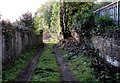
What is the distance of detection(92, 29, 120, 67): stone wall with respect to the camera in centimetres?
796

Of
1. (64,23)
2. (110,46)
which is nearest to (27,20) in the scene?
(64,23)

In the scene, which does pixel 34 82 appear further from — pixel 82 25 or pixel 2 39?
pixel 82 25

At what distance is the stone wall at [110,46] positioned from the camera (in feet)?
26.1

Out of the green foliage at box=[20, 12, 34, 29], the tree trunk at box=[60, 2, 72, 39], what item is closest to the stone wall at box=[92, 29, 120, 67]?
the green foliage at box=[20, 12, 34, 29]

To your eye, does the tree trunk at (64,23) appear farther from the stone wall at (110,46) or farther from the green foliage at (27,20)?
the stone wall at (110,46)

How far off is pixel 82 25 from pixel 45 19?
30.2 metres

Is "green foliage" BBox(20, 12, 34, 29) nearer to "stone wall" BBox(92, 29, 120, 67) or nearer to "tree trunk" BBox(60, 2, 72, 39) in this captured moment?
"tree trunk" BBox(60, 2, 72, 39)

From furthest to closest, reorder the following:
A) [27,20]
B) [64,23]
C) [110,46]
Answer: [64,23]
[27,20]
[110,46]

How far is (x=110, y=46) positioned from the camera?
29.7 ft

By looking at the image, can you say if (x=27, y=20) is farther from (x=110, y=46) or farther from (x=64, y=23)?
(x=110, y=46)

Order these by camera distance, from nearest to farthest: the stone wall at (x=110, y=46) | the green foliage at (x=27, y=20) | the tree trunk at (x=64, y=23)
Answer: the stone wall at (x=110, y=46) < the green foliage at (x=27, y=20) < the tree trunk at (x=64, y=23)

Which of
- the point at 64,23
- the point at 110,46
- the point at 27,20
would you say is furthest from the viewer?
the point at 64,23

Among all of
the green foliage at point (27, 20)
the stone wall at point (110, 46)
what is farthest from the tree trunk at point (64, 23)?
the stone wall at point (110, 46)

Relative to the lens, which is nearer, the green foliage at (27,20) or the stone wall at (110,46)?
the stone wall at (110,46)
